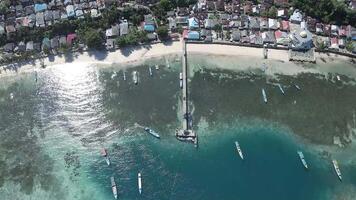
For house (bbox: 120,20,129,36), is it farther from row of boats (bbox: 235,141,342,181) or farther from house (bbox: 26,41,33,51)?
row of boats (bbox: 235,141,342,181)

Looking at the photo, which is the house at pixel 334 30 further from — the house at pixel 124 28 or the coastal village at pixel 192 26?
the house at pixel 124 28

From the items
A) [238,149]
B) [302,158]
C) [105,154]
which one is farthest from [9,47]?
[302,158]

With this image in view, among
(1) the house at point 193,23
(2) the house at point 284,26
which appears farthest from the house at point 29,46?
(2) the house at point 284,26

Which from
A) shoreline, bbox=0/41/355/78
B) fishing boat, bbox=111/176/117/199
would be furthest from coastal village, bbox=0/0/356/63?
fishing boat, bbox=111/176/117/199

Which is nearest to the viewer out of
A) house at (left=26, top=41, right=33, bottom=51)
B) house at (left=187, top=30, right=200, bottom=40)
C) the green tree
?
the green tree

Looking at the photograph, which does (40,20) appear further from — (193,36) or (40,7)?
(193,36)

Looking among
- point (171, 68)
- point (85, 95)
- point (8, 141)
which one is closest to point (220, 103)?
point (171, 68)
